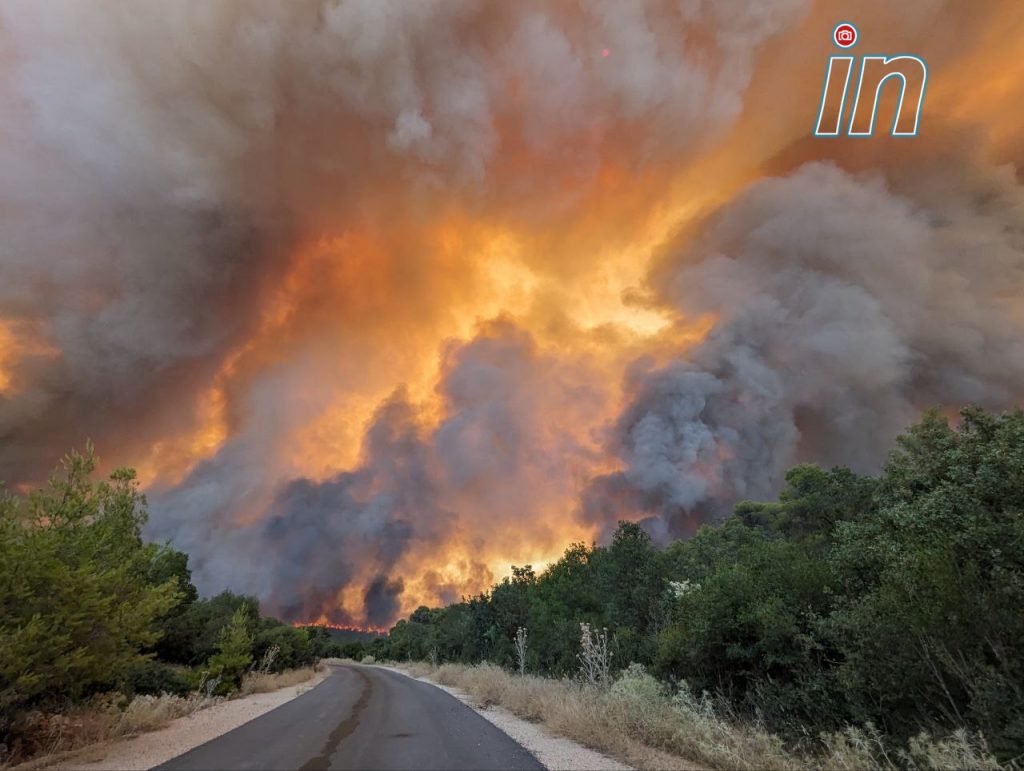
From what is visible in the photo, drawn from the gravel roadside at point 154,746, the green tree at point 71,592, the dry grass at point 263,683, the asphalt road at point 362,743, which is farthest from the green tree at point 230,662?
the green tree at point 71,592

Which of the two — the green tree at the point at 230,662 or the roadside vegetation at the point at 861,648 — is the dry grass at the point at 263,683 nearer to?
the green tree at the point at 230,662

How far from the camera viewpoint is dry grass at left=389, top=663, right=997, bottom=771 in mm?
7195

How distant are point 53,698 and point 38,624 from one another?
12.3 feet

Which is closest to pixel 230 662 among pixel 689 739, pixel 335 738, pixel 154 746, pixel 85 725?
pixel 85 725

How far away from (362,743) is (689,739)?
7301mm

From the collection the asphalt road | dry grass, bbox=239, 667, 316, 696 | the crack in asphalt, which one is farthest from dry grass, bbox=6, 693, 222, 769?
dry grass, bbox=239, 667, 316, 696

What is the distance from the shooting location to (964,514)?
14.0 meters

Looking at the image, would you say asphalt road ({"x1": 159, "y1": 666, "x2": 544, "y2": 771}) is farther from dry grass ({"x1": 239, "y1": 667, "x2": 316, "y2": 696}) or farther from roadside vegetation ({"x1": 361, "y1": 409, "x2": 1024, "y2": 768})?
dry grass ({"x1": 239, "y1": 667, "x2": 316, "y2": 696})

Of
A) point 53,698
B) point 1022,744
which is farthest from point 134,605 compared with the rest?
point 1022,744

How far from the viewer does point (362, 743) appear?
11422 mm

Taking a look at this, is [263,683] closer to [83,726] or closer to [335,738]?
[83,726]

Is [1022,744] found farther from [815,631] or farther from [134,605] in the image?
[134,605]

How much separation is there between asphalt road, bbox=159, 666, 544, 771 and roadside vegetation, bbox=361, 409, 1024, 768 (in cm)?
233

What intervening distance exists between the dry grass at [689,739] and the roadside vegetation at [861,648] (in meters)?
0.06
